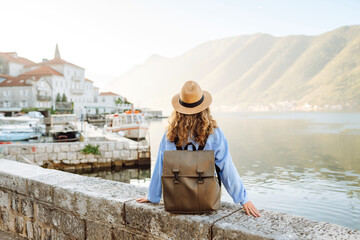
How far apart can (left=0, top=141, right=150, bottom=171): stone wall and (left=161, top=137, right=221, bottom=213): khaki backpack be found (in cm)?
1466

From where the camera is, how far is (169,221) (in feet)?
8.82

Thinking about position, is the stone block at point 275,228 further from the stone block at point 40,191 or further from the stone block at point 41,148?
the stone block at point 41,148

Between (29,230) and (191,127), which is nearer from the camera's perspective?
(191,127)

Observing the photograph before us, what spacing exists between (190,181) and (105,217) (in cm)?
127

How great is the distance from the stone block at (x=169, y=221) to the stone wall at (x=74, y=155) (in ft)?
45.9

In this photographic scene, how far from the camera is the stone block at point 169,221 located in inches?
99.3

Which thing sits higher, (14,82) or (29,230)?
(14,82)

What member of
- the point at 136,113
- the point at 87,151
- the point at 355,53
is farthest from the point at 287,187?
the point at 355,53

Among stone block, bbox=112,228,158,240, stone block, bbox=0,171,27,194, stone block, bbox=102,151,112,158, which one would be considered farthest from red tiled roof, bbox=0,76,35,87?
stone block, bbox=112,228,158,240

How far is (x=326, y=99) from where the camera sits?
139125 millimetres

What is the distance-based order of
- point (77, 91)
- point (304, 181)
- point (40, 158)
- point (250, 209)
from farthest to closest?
point (77, 91), point (304, 181), point (40, 158), point (250, 209)

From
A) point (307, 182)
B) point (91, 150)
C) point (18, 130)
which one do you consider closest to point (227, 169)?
point (307, 182)

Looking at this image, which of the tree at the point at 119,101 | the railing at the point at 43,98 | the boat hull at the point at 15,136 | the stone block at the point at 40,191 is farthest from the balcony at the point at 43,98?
the stone block at the point at 40,191

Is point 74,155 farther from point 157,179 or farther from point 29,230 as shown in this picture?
point 157,179
